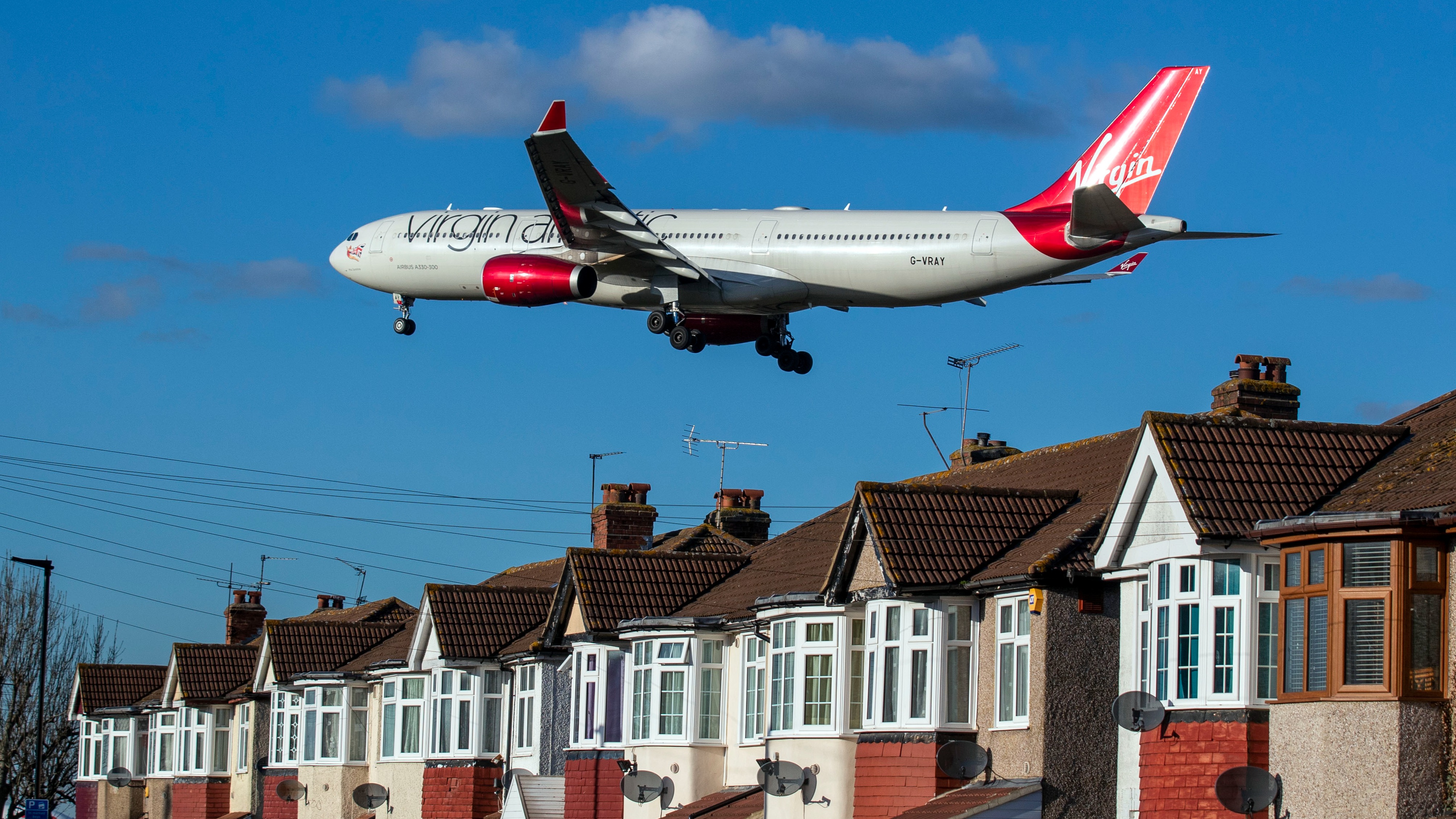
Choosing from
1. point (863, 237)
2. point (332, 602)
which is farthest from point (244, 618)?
point (863, 237)

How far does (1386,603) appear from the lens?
19547 millimetres

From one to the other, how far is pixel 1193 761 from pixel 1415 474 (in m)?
3.79

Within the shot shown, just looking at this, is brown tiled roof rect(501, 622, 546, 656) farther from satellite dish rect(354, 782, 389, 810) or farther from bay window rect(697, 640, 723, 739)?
bay window rect(697, 640, 723, 739)

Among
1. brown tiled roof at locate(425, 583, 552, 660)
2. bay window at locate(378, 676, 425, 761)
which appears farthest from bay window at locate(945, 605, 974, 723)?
bay window at locate(378, 676, 425, 761)

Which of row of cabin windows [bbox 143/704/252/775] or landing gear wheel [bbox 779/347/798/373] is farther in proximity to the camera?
row of cabin windows [bbox 143/704/252/775]

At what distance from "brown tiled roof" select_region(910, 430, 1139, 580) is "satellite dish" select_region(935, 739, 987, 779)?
2.11 meters

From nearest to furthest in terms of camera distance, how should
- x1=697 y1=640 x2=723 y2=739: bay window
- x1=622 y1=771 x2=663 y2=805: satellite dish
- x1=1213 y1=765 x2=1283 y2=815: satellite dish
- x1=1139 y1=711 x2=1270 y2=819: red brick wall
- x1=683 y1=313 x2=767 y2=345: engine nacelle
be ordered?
x1=1213 y1=765 x2=1283 y2=815: satellite dish < x1=1139 y1=711 x2=1270 y2=819: red brick wall < x1=622 y1=771 x2=663 y2=805: satellite dish < x1=697 y1=640 x2=723 y2=739: bay window < x1=683 y1=313 x2=767 y2=345: engine nacelle

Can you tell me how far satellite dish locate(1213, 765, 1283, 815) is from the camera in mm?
20266

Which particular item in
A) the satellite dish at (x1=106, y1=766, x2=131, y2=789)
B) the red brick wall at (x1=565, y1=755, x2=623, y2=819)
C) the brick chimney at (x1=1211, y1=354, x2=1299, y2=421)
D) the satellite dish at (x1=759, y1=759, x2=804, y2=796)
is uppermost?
the brick chimney at (x1=1211, y1=354, x2=1299, y2=421)

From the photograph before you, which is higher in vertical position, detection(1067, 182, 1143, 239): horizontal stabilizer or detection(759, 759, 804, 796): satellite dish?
detection(1067, 182, 1143, 239): horizontal stabilizer

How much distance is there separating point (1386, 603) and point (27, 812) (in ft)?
157

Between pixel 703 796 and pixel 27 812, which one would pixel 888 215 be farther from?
pixel 27 812

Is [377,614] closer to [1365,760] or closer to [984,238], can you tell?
[984,238]

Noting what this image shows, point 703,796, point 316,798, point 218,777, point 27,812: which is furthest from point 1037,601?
point 27,812
